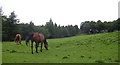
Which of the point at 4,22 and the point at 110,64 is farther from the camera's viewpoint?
the point at 4,22

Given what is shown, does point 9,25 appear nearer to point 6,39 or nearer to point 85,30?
point 6,39

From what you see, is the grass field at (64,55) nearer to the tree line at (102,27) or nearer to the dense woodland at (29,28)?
the dense woodland at (29,28)

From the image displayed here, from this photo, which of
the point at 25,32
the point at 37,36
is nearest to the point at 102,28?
the point at 25,32

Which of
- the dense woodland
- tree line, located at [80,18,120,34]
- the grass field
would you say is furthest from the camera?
tree line, located at [80,18,120,34]

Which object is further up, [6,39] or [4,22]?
[4,22]

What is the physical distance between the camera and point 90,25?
10638 cm

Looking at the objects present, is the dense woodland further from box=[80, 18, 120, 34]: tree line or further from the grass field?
the grass field

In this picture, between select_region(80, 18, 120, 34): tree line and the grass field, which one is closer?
the grass field

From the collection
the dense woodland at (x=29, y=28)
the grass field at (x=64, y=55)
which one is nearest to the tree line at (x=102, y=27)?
the dense woodland at (x=29, y=28)

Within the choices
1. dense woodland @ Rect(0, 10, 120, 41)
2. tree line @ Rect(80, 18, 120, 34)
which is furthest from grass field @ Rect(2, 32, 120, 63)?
tree line @ Rect(80, 18, 120, 34)

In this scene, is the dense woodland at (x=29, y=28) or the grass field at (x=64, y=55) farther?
the dense woodland at (x=29, y=28)

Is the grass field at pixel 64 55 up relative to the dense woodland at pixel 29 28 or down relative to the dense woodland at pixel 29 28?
down

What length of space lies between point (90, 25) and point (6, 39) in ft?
199

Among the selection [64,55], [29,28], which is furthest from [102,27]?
[64,55]
